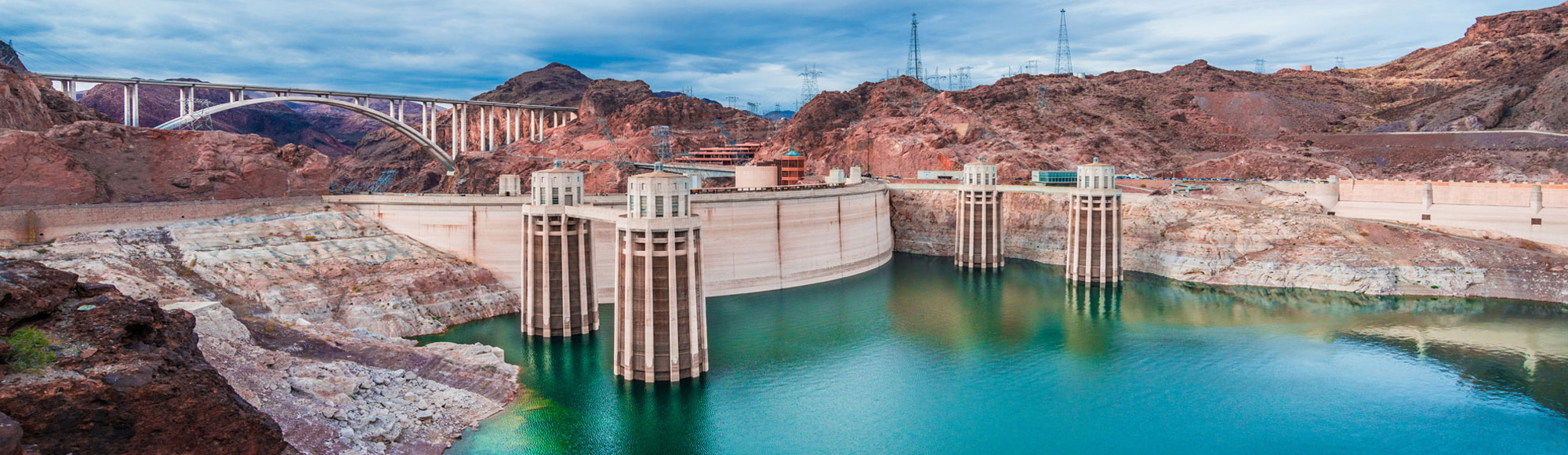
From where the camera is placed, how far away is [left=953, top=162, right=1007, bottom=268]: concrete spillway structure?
8200 cm

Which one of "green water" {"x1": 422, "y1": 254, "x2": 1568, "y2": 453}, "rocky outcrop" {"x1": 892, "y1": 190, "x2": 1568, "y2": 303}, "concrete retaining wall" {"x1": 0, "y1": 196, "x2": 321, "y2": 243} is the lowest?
"green water" {"x1": 422, "y1": 254, "x2": 1568, "y2": 453}

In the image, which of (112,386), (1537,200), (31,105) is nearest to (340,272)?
(31,105)

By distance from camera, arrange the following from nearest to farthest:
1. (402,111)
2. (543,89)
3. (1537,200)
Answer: (1537,200), (402,111), (543,89)

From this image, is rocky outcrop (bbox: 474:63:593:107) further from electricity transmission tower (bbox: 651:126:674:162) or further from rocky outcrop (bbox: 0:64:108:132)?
rocky outcrop (bbox: 0:64:108:132)

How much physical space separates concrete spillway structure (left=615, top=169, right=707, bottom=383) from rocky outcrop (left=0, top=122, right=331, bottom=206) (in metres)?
34.5

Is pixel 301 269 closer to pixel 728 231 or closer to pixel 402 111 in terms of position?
pixel 728 231

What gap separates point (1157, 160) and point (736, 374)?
8697 cm

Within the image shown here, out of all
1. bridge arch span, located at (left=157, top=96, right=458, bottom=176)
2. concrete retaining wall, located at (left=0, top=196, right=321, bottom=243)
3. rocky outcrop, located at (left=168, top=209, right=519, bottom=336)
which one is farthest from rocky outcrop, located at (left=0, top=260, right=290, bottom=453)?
bridge arch span, located at (left=157, top=96, right=458, bottom=176)

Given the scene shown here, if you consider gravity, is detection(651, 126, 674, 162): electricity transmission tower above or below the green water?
above

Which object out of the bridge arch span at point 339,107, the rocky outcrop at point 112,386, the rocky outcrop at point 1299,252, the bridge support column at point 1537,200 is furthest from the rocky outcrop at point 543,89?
the rocky outcrop at point 112,386

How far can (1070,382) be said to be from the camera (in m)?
42.2

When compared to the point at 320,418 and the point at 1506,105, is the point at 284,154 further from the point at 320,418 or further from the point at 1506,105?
the point at 1506,105

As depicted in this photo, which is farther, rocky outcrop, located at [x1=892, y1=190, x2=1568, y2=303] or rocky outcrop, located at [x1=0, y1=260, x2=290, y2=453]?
rocky outcrop, located at [x1=892, y1=190, x2=1568, y2=303]

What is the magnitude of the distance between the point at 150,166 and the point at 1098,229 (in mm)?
68411
